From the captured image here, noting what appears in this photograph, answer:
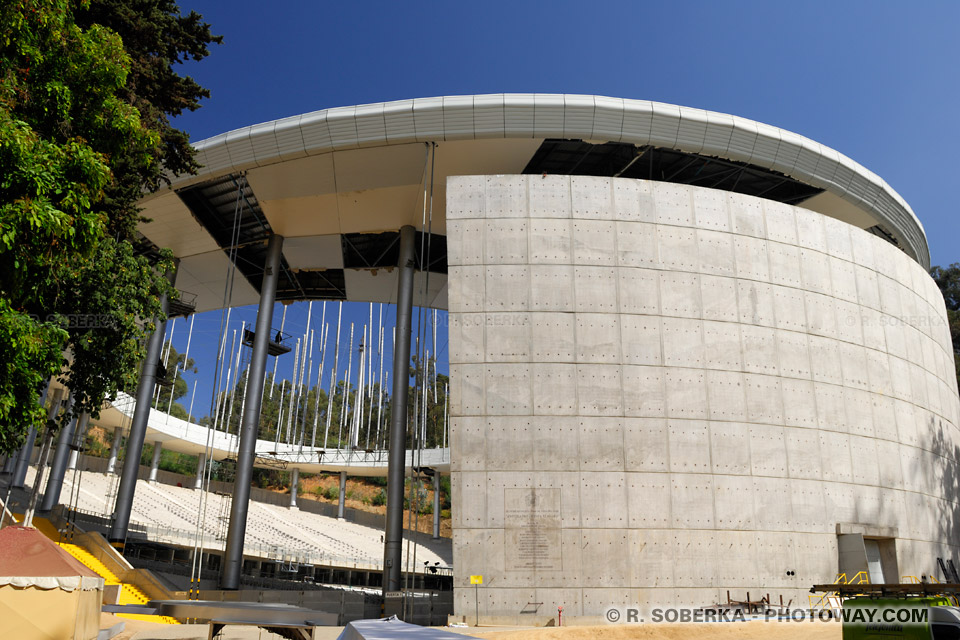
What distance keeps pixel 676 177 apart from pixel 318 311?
37.8m

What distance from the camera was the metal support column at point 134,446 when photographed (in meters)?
26.8

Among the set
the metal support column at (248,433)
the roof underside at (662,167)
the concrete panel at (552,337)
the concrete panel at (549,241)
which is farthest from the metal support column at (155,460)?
the concrete panel at (552,337)

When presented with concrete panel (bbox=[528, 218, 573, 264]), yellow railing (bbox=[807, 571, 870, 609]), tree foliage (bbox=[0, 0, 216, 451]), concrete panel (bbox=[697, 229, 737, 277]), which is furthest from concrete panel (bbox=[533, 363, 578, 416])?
tree foliage (bbox=[0, 0, 216, 451])

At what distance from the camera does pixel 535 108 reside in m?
21.2

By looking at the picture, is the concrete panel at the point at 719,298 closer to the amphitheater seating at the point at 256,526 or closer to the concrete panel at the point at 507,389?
the concrete panel at the point at 507,389

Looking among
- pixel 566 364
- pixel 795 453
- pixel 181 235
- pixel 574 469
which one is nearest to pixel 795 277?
pixel 795 453

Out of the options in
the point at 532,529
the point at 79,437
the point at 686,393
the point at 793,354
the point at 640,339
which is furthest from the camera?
the point at 79,437

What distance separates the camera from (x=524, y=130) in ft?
70.6

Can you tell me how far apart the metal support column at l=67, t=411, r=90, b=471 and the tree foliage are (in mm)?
21771

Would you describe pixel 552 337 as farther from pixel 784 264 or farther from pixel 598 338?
pixel 784 264

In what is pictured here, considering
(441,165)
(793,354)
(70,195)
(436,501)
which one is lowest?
(436,501)

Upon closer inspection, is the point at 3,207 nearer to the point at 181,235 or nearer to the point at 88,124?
the point at 88,124

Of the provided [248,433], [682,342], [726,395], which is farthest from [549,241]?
[248,433]

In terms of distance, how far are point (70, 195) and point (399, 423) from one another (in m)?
17.0
